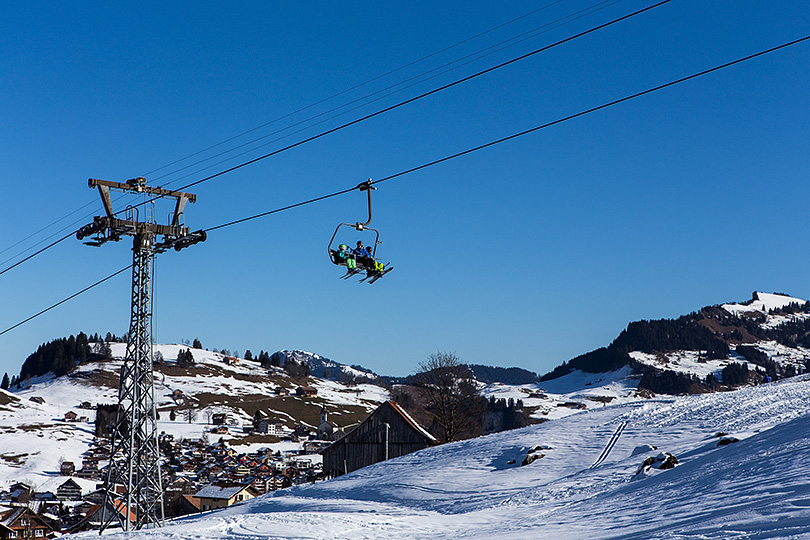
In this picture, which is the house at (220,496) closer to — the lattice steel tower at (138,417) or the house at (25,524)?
the house at (25,524)

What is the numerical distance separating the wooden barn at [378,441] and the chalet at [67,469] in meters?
92.4

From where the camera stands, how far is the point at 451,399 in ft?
198

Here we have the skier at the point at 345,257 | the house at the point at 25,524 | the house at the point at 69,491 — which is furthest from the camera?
the house at the point at 69,491

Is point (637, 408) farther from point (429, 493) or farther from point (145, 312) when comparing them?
point (145, 312)

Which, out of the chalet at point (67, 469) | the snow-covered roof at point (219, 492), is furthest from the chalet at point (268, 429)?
the snow-covered roof at point (219, 492)

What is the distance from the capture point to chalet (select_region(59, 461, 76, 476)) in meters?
123

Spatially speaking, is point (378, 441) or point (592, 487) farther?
point (378, 441)

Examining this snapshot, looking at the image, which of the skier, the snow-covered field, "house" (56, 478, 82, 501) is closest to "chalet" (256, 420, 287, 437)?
"house" (56, 478, 82, 501)

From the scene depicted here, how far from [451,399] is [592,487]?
39.0m

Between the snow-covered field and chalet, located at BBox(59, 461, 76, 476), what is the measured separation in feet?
344

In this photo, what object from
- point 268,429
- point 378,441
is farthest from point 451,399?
point 268,429

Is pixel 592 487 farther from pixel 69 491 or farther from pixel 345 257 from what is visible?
pixel 69 491

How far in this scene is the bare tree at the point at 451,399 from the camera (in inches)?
2361

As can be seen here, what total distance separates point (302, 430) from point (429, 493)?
175763mm
